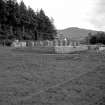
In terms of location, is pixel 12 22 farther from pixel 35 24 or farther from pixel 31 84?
pixel 31 84

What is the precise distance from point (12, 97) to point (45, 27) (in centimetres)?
5846

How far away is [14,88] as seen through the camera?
196 inches

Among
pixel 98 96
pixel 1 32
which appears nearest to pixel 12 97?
pixel 98 96

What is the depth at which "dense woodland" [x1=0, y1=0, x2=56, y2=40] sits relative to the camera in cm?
4247

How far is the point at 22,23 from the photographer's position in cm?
5047

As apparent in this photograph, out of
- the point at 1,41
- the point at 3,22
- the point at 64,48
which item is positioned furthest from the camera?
the point at 3,22

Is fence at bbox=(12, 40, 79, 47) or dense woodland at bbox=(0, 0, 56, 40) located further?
dense woodland at bbox=(0, 0, 56, 40)

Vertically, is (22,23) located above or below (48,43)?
above

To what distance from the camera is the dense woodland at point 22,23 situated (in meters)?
42.5

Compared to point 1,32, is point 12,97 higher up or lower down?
lower down

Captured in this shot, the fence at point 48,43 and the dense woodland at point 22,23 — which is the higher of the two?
the dense woodland at point 22,23

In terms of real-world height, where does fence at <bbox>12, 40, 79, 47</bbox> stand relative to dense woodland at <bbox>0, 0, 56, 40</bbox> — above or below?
below

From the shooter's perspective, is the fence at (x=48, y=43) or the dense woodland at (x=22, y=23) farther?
the dense woodland at (x=22, y=23)

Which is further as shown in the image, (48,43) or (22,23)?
(22,23)
